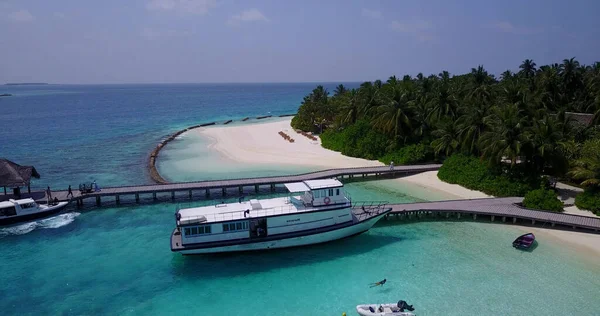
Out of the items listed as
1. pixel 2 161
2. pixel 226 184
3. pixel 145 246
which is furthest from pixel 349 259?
pixel 2 161

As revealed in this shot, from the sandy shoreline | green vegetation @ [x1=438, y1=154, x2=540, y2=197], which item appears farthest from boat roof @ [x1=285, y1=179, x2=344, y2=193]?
green vegetation @ [x1=438, y1=154, x2=540, y2=197]

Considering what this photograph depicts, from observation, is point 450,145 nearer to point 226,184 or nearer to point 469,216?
point 469,216

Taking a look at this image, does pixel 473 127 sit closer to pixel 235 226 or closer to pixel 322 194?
pixel 322 194

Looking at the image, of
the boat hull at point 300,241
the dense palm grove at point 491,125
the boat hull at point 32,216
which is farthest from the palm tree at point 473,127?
the boat hull at point 32,216

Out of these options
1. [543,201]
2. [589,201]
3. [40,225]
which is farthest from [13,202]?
[589,201]

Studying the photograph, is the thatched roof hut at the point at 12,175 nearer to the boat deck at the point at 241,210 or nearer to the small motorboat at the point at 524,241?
the boat deck at the point at 241,210

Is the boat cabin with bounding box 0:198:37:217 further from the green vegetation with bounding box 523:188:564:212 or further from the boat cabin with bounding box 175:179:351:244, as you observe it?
the green vegetation with bounding box 523:188:564:212
